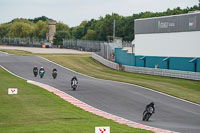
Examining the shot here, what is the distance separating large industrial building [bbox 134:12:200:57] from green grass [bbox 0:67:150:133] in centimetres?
2696

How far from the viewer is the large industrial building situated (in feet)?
167

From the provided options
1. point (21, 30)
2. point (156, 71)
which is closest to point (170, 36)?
point (156, 71)

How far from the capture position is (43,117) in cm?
1927

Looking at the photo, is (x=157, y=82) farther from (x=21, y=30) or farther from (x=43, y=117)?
(x=21, y=30)

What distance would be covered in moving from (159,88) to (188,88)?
9.59ft

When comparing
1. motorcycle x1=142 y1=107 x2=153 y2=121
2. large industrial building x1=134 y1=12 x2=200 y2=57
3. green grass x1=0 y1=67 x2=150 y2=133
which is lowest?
motorcycle x1=142 y1=107 x2=153 y2=121

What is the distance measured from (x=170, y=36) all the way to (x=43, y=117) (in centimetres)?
3893

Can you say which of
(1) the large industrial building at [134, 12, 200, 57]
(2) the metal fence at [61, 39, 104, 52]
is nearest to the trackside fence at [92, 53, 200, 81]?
(1) the large industrial building at [134, 12, 200, 57]

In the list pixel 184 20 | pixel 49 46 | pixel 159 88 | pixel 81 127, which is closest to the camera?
pixel 81 127

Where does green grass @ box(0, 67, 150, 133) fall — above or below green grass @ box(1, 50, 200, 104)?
above

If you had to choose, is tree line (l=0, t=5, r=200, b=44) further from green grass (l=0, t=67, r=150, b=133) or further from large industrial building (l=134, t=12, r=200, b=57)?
green grass (l=0, t=67, r=150, b=133)

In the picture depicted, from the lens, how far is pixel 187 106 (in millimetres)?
28578

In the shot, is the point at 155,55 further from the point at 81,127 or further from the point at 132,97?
the point at 81,127

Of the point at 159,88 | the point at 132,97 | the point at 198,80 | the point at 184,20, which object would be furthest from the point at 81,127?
the point at 184,20
